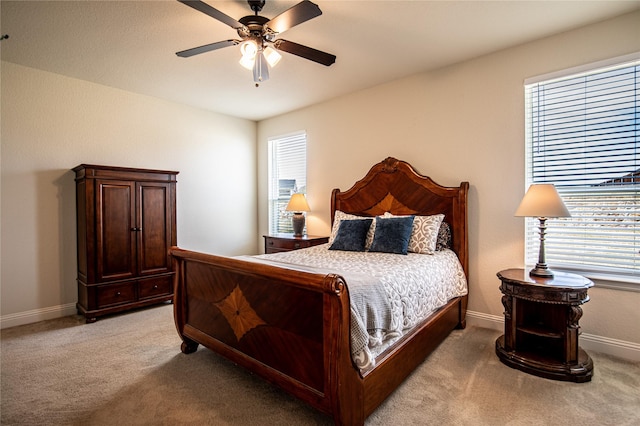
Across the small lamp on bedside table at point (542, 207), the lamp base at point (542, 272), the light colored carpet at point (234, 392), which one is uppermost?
the small lamp on bedside table at point (542, 207)

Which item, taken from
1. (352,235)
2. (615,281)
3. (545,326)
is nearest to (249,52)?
(352,235)

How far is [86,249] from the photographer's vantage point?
10.9 feet

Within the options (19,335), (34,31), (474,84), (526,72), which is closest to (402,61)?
(474,84)

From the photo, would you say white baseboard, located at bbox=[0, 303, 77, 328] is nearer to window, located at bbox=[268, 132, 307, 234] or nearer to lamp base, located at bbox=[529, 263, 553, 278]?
window, located at bbox=[268, 132, 307, 234]

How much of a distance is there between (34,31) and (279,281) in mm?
2951

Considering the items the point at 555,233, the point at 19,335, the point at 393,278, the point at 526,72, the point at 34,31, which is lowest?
the point at 19,335

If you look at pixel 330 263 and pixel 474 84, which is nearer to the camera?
pixel 330 263

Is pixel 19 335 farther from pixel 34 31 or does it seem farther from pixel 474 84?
pixel 474 84

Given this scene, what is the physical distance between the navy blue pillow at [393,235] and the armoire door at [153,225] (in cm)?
249

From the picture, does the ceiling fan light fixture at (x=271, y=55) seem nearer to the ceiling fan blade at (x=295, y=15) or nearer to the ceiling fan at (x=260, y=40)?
the ceiling fan at (x=260, y=40)

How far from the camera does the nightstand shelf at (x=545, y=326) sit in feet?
7.04

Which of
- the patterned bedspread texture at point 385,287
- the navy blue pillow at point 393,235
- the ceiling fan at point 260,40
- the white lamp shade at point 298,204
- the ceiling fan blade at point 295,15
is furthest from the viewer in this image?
the white lamp shade at point 298,204

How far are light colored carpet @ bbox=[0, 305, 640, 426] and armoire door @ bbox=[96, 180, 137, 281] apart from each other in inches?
35.3

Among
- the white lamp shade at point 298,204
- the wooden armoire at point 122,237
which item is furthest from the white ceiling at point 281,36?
the white lamp shade at point 298,204
